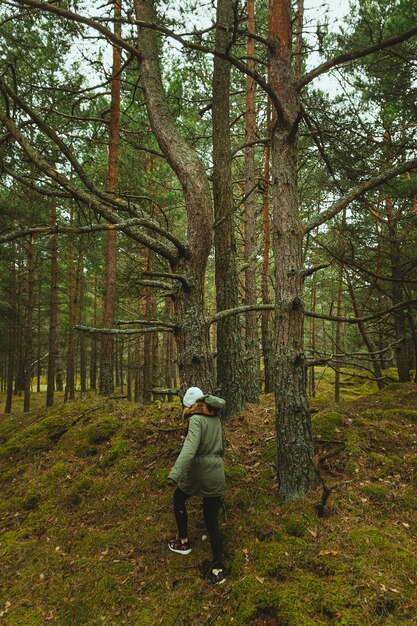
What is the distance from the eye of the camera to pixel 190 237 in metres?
4.86

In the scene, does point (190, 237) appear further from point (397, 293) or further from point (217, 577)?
point (397, 293)

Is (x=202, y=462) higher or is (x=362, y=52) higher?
(x=362, y=52)

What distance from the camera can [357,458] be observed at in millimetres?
4969

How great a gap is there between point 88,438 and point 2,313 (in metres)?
13.9

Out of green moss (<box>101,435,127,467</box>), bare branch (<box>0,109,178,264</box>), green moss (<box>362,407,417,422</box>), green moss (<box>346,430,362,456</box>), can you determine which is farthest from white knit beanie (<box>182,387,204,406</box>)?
green moss (<box>362,407,417,422</box>)

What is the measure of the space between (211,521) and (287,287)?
284 cm

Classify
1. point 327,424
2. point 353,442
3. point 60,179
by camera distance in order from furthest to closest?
point 327,424
point 353,442
point 60,179

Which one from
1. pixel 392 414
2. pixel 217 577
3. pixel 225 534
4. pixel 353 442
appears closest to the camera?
pixel 217 577

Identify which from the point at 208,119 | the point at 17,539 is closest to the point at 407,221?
the point at 208,119

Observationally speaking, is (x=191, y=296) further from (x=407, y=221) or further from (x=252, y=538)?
(x=407, y=221)

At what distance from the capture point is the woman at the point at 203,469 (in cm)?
381

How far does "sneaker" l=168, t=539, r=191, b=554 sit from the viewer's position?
4.11 m

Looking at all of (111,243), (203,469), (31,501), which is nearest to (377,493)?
(203,469)

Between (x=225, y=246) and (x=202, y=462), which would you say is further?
(x=225, y=246)
